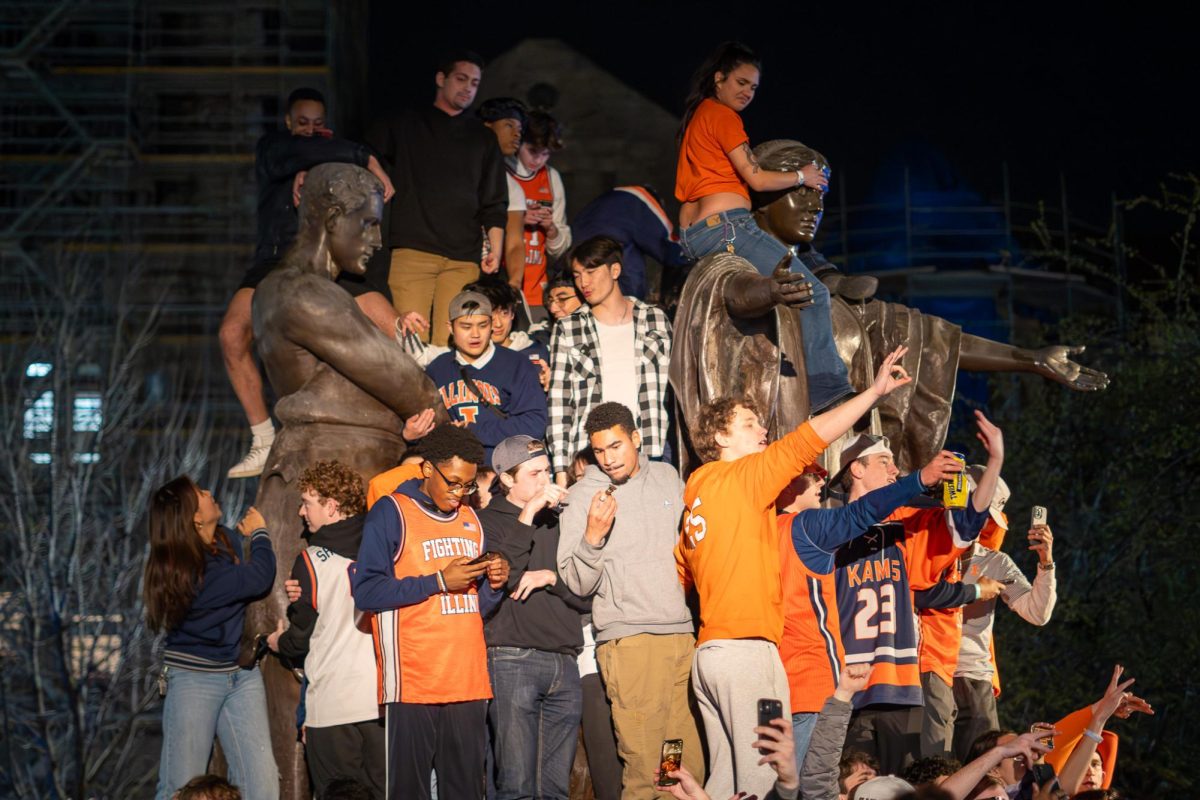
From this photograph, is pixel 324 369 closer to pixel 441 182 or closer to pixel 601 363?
pixel 601 363

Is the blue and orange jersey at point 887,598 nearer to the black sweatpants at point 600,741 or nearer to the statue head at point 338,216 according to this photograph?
the black sweatpants at point 600,741

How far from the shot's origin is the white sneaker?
865 cm

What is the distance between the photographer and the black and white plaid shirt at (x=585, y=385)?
8.71 meters

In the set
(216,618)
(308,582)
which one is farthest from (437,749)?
(216,618)

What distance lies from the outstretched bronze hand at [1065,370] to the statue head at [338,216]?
389 cm

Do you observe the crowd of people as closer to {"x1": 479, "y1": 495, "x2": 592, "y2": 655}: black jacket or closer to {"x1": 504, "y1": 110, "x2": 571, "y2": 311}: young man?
{"x1": 479, "y1": 495, "x2": 592, "y2": 655}: black jacket

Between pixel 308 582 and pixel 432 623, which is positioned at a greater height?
pixel 308 582

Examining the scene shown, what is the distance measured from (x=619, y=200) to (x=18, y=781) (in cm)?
1687

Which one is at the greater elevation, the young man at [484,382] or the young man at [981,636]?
the young man at [484,382]

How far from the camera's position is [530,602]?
738 cm

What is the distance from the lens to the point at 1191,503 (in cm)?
1864

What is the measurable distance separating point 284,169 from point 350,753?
3.54 m

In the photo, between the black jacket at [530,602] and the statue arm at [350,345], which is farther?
the statue arm at [350,345]

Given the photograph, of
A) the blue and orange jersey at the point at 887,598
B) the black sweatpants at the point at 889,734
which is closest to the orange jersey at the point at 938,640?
the blue and orange jersey at the point at 887,598
